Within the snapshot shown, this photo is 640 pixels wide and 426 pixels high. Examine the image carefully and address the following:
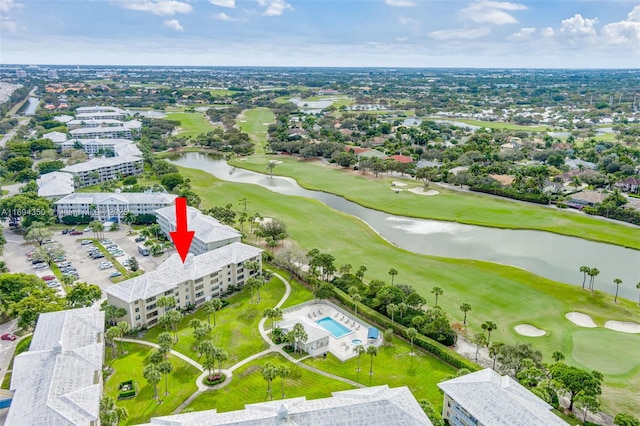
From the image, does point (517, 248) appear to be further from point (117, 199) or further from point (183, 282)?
point (117, 199)

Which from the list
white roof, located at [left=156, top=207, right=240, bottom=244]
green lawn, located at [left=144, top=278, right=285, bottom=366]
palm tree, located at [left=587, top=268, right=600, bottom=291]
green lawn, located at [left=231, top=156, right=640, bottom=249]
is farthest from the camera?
green lawn, located at [left=231, top=156, right=640, bottom=249]

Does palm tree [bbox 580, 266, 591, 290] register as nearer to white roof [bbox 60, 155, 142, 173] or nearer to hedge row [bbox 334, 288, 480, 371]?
hedge row [bbox 334, 288, 480, 371]

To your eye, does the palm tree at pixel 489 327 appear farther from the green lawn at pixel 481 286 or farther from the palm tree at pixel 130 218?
the palm tree at pixel 130 218

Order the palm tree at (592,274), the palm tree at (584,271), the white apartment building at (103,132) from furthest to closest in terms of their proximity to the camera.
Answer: the white apartment building at (103,132)
the palm tree at (584,271)
the palm tree at (592,274)

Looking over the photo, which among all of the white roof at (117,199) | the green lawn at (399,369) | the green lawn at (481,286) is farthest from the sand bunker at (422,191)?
the green lawn at (399,369)

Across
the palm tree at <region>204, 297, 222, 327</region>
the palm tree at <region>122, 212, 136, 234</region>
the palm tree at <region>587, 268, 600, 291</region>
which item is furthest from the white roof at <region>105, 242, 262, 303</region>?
the palm tree at <region>587, 268, 600, 291</region>

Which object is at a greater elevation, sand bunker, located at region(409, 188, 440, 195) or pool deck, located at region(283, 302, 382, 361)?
A: sand bunker, located at region(409, 188, 440, 195)
